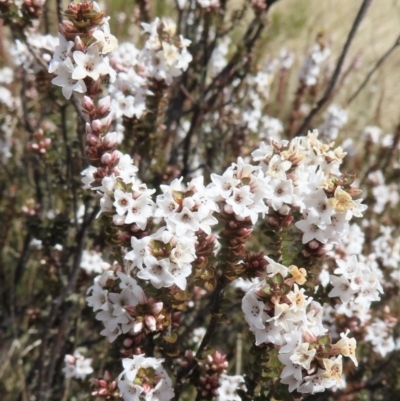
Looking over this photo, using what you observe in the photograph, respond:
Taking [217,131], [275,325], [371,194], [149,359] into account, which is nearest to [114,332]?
[149,359]

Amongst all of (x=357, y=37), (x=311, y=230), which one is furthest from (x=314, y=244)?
(x=357, y=37)

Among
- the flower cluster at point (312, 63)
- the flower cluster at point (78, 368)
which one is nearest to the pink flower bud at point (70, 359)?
the flower cluster at point (78, 368)

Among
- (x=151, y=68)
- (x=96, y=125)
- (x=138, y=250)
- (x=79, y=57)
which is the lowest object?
(x=138, y=250)

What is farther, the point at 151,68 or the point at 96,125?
the point at 151,68

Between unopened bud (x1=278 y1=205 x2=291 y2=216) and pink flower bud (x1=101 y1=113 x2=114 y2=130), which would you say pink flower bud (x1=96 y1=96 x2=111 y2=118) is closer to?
pink flower bud (x1=101 y1=113 x2=114 y2=130)

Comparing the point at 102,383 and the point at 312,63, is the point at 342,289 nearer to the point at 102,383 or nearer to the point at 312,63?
the point at 102,383

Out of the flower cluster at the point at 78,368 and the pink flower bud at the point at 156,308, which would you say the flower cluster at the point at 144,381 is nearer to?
the pink flower bud at the point at 156,308

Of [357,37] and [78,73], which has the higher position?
[357,37]

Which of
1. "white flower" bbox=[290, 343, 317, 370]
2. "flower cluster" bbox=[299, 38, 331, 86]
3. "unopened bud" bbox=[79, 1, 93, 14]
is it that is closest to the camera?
"white flower" bbox=[290, 343, 317, 370]

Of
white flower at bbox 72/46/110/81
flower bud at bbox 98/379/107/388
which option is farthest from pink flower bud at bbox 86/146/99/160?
flower bud at bbox 98/379/107/388
